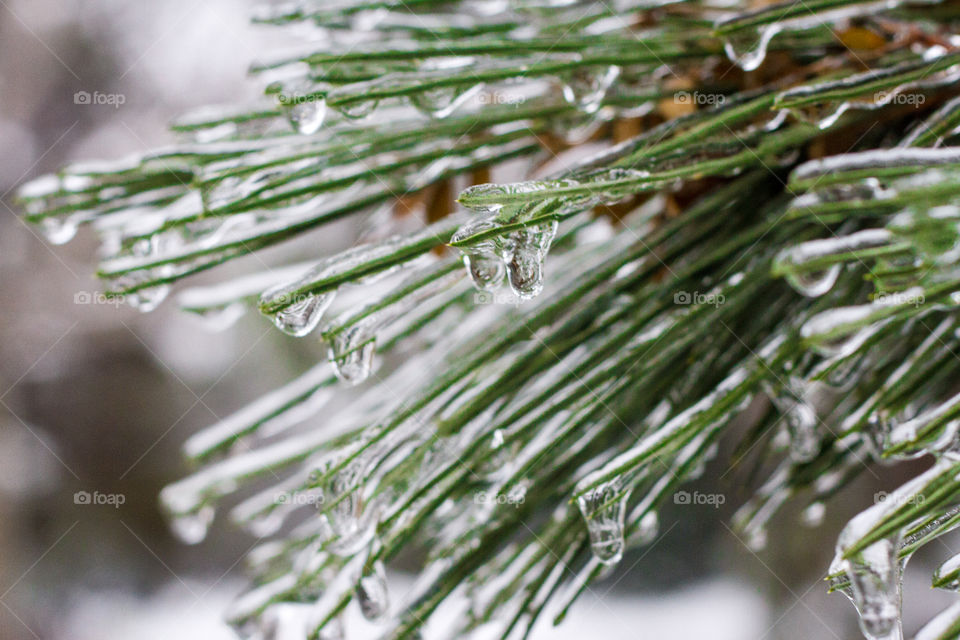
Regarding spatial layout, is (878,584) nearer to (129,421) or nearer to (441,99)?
(441,99)

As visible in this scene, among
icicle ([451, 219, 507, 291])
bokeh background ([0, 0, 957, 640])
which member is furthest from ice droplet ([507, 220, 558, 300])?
bokeh background ([0, 0, 957, 640])

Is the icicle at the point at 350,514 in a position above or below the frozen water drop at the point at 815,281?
below

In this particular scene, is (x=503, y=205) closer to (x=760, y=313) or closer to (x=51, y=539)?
(x=760, y=313)

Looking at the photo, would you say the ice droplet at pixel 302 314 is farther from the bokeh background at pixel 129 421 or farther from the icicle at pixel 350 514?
the bokeh background at pixel 129 421

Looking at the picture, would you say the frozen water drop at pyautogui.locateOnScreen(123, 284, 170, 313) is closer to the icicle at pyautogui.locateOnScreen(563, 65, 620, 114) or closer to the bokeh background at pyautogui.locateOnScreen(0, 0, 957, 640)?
the icicle at pyautogui.locateOnScreen(563, 65, 620, 114)

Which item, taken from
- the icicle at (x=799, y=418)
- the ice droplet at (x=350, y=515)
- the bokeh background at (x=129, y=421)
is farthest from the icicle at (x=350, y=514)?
the bokeh background at (x=129, y=421)

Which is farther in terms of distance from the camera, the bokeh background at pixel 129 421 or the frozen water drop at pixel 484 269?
the bokeh background at pixel 129 421

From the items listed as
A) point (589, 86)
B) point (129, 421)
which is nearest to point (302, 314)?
point (589, 86)
